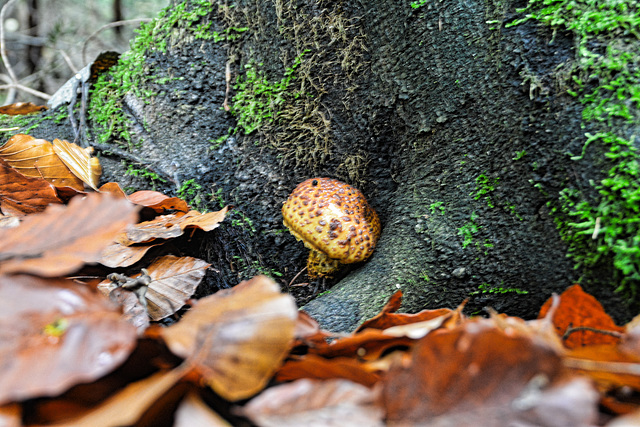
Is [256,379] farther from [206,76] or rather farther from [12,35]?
[12,35]

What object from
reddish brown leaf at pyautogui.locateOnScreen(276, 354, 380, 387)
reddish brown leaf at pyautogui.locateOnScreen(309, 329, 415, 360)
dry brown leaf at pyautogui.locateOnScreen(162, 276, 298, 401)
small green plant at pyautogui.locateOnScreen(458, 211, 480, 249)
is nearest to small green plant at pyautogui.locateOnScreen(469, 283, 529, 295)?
small green plant at pyautogui.locateOnScreen(458, 211, 480, 249)

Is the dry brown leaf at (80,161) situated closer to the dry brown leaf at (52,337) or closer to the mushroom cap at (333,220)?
the mushroom cap at (333,220)

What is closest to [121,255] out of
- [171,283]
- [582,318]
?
[171,283]

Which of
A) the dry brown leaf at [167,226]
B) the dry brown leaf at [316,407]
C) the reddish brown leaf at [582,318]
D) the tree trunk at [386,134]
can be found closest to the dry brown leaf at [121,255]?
the dry brown leaf at [167,226]

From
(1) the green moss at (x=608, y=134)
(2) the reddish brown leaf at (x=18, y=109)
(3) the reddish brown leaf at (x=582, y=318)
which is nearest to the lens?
(3) the reddish brown leaf at (x=582, y=318)

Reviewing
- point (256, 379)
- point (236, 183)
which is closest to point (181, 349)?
point (256, 379)

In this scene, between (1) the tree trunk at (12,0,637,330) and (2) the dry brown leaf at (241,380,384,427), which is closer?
(2) the dry brown leaf at (241,380,384,427)

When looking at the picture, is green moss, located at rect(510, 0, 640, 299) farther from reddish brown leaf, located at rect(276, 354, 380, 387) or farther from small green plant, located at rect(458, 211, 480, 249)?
reddish brown leaf, located at rect(276, 354, 380, 387)
